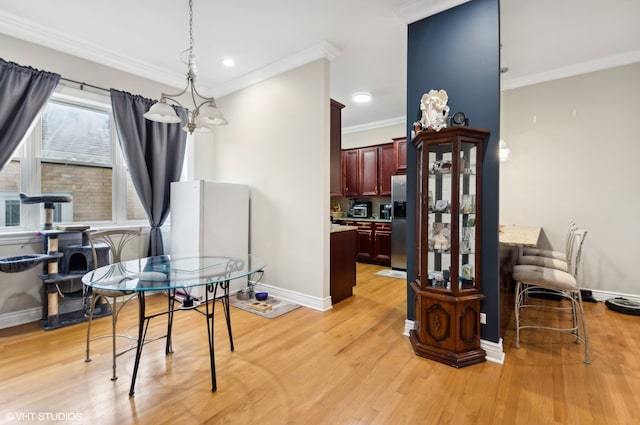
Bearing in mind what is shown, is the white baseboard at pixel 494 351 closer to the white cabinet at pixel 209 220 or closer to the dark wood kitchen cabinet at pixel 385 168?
the white cabinet at pixel 209 220

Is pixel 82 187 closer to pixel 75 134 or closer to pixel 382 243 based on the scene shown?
pixel 75 134

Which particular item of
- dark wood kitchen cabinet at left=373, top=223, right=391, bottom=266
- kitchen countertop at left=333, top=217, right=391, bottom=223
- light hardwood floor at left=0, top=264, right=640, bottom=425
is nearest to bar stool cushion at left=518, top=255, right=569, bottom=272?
light hardwood floor at left=0, top=264, right=640, bottom=425

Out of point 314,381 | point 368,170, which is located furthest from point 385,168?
point 314,381

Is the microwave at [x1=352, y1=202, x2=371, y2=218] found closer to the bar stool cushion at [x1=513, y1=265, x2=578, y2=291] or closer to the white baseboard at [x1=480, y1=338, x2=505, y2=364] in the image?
the bar stool cushion at [x1=513, y1=265, x2=578, y2=291]

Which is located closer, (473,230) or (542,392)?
(542,392)

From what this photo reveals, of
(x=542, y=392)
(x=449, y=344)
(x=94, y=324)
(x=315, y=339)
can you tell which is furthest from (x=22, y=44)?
(x=542, y=392)

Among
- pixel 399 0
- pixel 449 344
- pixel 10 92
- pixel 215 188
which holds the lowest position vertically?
pixel 449 344

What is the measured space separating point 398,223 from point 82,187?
4.64m

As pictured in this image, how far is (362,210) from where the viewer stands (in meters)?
6.17

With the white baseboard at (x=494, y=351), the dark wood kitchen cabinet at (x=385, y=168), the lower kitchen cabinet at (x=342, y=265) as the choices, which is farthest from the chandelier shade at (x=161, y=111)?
the dark wood kitchen cabinet at (x=385, y=168)

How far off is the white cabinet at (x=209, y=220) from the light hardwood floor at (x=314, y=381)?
971 millimetres

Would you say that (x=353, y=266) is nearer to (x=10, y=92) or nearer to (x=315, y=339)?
(x=315, y=339)

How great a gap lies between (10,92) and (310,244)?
3.25 m

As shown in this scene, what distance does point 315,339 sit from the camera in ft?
8.59
